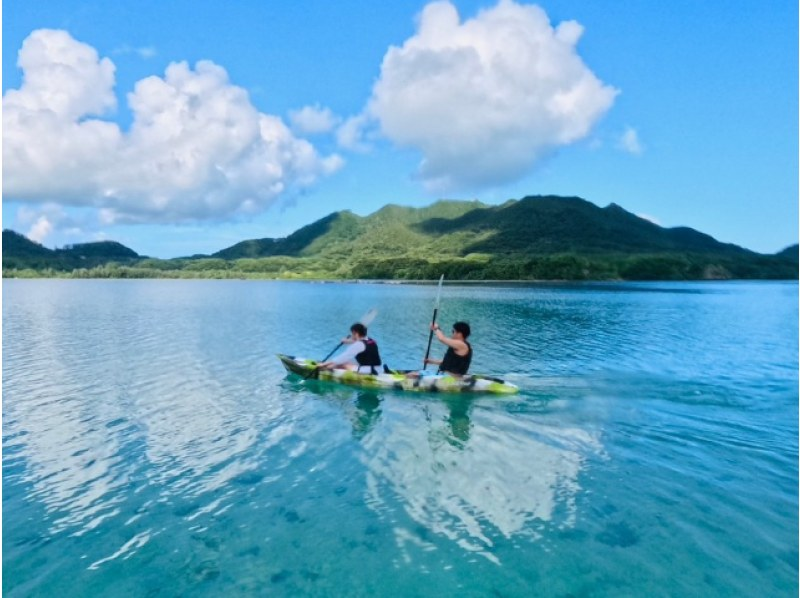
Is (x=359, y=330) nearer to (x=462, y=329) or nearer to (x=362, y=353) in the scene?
(x=362, y=353)

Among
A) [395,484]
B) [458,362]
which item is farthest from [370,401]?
[395,484]

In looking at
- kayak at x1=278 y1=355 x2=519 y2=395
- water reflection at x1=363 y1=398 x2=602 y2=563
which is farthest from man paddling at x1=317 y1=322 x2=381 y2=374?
water reflection at x1=363 y1=398 x2=602 y2=563

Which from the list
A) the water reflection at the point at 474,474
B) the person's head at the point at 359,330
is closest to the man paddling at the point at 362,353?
the person's head at the point at 359,330

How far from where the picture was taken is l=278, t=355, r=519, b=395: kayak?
2088 centimetres

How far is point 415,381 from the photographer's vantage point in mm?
21578

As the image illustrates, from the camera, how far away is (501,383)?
68.5 ft

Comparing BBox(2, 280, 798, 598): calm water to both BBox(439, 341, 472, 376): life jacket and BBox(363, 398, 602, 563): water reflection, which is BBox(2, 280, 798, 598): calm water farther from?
BBox(439, 341, 472, 376): life jacket

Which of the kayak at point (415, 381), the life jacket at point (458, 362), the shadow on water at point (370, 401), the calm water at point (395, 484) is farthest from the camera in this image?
the life jacket at point (458, 362)

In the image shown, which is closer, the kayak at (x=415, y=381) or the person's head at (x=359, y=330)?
the kayak at (x=415, y=381)

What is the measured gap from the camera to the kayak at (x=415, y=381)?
2088 centimetres

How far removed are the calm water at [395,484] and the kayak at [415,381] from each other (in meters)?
0.76

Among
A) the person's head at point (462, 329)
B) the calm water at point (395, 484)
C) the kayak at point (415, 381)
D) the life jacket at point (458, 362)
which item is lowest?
the calm water at point (395, 484)

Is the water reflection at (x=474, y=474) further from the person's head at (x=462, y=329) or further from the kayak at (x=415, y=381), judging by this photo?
the person's head at (x=462, y=329)

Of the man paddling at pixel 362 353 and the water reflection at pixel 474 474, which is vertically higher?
the man paddling at pixel 362 353
